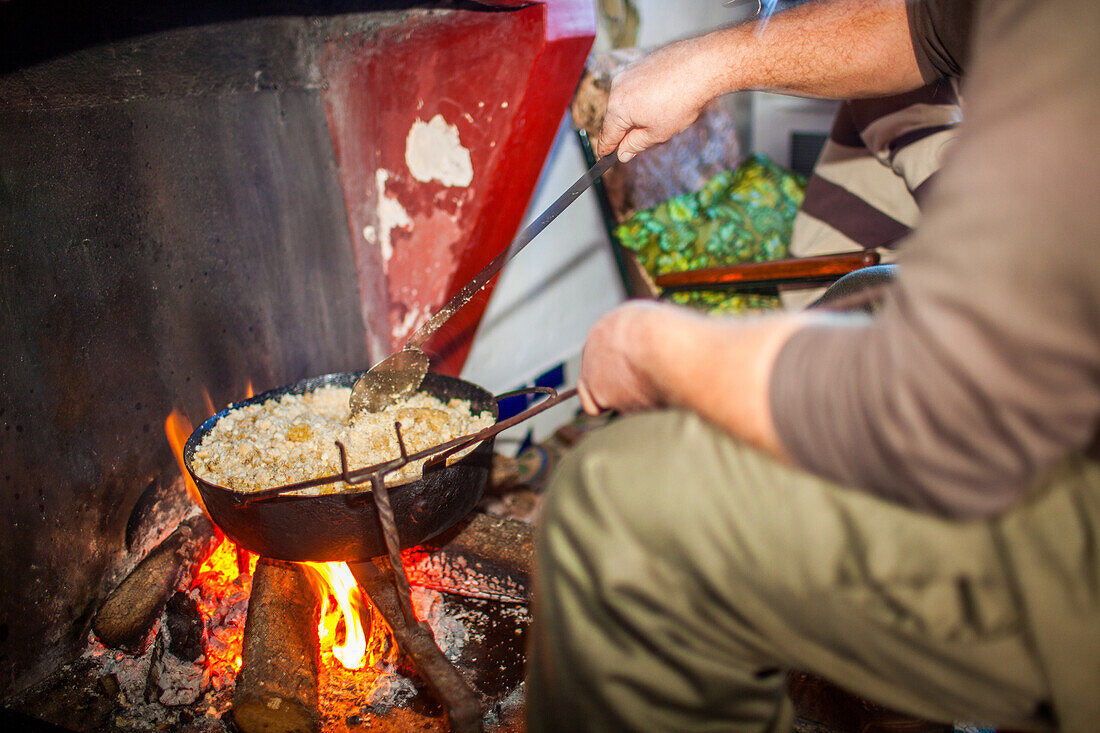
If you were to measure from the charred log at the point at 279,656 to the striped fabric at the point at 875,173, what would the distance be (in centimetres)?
245

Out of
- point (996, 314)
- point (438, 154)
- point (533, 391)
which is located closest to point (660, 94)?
point (533, 391)

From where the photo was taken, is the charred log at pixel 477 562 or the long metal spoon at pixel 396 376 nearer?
the long metal spoon at pixel 396 376

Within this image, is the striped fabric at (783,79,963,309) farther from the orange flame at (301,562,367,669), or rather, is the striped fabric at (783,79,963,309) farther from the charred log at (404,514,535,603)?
the orange flame at (301,562,367,669)

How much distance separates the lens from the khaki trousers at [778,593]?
801 millimetres

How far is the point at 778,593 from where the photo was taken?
0.85 metres

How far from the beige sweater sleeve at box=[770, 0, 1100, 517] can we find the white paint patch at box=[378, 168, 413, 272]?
197 cm

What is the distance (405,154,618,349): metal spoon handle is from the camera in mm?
1630

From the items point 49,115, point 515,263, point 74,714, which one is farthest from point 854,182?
point 74,714

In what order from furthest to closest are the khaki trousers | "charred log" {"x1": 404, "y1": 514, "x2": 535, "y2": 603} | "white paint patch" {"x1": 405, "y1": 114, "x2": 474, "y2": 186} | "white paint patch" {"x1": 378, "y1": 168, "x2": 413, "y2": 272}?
1. "white paint patch" {"x1": 378, "y1": 168, "x2": 413, "y2": 272}
2. "white paint patch" {"x1": 405, "y1": 114, "x2": 474, "y2": 186}
3. "charred log" {"x1": 404, "y1": 514, "x2": 535, "y2": 603}
4. the khaki trousers

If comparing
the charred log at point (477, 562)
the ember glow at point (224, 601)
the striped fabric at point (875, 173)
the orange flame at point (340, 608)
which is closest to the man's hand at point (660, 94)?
the charred log at point (477, 562)

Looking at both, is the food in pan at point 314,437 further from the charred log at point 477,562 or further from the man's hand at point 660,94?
the man's hand at point 660,94

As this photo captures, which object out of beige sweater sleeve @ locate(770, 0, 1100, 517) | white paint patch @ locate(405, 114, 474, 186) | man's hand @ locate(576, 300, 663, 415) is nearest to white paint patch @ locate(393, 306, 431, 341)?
white paint patch @ locate(405, 114, 474, 186)

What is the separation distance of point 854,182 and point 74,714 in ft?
10.9

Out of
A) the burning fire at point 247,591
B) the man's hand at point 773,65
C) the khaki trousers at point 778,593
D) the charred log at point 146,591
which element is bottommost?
the burning fire at point 247,591
